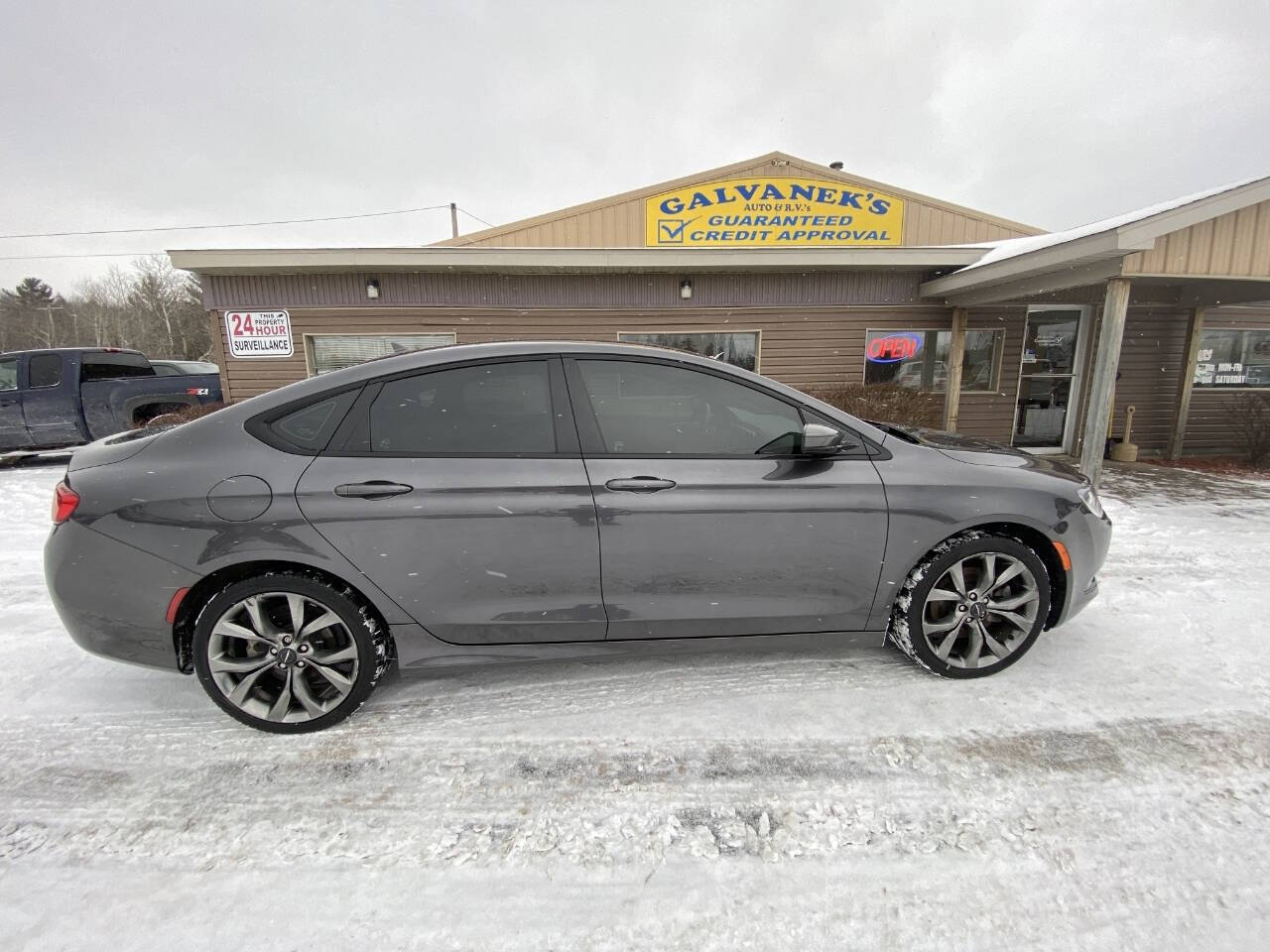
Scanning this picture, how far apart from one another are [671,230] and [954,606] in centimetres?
860

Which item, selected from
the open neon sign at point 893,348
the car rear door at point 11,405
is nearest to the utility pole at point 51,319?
the car rear door at point 11,405

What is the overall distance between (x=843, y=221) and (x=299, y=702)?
10.4m

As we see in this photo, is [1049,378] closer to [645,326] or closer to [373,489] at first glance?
[645,326]

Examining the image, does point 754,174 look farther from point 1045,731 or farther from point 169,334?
point 169,334

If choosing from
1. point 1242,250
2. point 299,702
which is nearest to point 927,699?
point 299,702

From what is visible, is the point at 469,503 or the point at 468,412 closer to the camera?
the point at 469,503

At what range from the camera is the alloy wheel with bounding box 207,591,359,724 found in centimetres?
209

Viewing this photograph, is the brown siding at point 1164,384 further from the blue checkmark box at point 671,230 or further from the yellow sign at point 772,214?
the blue checkmark box at point 671,230

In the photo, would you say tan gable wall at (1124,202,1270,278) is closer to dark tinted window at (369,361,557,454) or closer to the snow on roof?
the snow on roof

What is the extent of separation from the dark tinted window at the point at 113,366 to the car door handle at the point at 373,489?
30.5 ft

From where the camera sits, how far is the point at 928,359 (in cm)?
849

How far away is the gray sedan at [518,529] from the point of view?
2.04 meters

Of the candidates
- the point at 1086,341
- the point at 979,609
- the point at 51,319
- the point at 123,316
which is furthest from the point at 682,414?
the point at 51,319

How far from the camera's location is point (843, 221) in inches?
375
